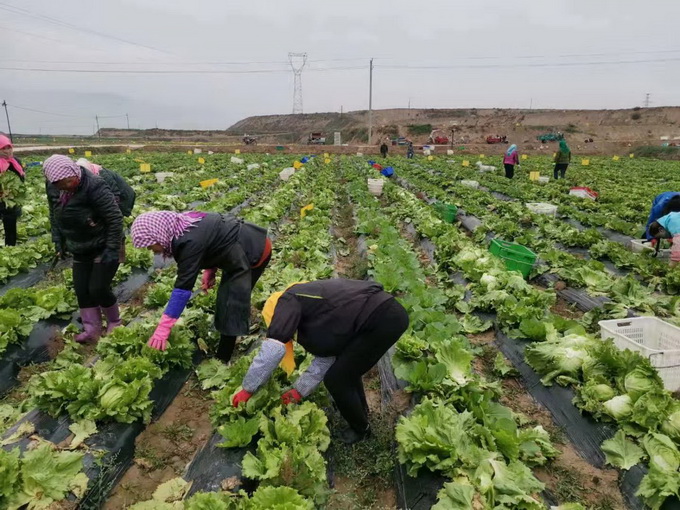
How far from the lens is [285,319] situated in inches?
114

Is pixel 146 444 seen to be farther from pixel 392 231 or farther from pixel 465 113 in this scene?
pixel 465 113

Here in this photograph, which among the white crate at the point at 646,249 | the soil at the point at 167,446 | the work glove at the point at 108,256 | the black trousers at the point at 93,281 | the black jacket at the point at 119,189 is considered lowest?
the soil at the point at 167,446

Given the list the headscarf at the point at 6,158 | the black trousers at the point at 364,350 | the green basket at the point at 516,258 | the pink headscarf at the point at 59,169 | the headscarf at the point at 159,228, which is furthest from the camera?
the green basket at the point at 516,258

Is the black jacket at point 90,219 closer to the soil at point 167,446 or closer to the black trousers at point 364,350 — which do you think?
the soil at point 167,446

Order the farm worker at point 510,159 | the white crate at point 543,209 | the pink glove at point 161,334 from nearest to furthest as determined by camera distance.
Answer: the pink glove at point 161,334 → the white crate at point 543,209 → the farm worker at point 510,159

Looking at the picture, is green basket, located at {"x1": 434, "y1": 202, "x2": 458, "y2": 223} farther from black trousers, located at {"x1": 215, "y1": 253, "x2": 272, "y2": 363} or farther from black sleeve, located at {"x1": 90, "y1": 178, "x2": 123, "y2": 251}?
black sleeve, located at {"x1": 90, "y1": 178, "x2": 123, "y2": 251}

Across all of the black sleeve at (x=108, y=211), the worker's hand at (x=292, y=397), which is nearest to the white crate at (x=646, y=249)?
the worker's hand at (x=292, y=397)

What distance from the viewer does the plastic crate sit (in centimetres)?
401

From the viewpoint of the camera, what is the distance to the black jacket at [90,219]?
4.47m

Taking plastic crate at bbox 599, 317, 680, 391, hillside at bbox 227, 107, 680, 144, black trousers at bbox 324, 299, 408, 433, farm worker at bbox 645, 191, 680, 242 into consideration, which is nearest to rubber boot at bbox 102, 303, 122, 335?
black trousers at bbox 324, 299, 408, 433

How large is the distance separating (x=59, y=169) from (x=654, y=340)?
6.50 meters

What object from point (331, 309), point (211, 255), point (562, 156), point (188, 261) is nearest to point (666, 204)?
point (331, 309)

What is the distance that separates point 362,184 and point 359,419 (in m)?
14.4

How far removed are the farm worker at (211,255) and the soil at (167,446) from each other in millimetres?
532
